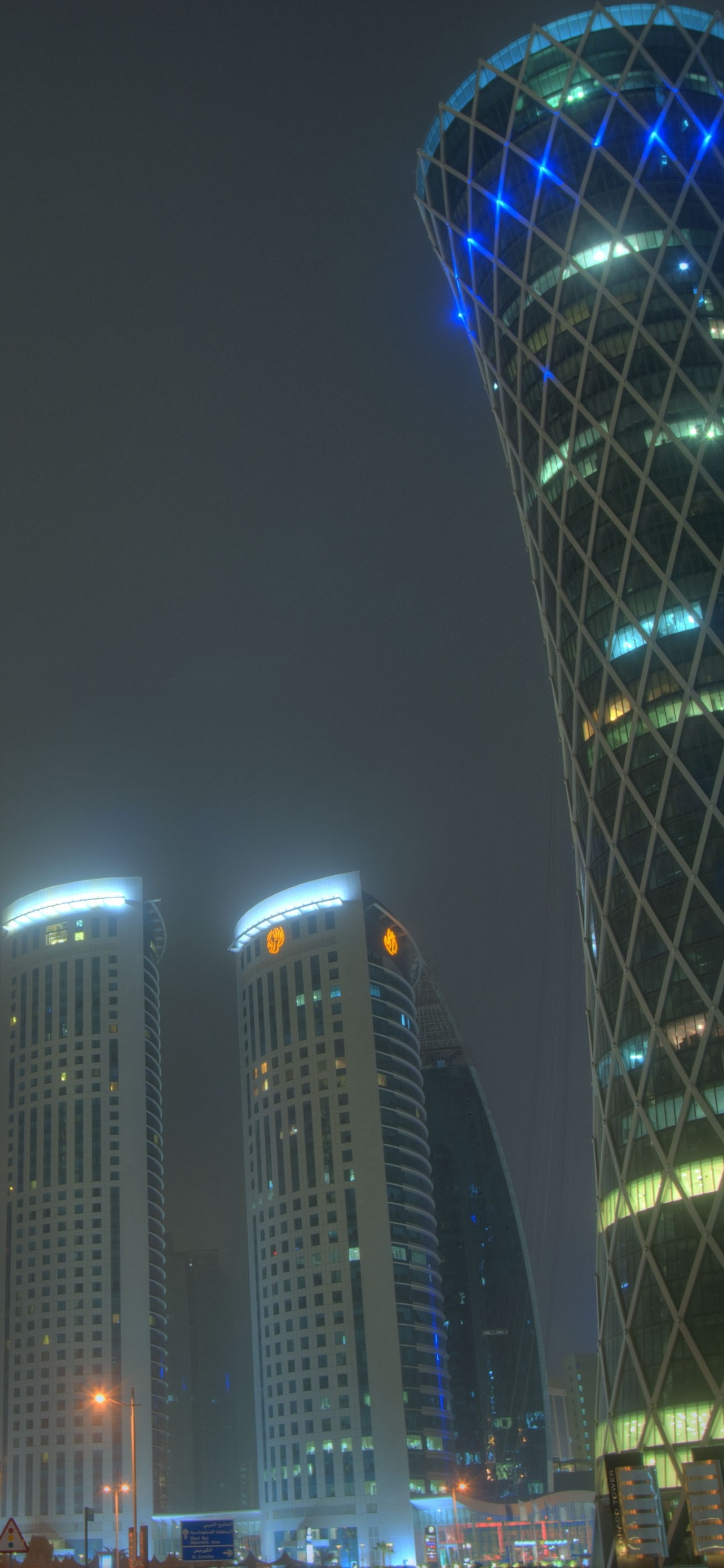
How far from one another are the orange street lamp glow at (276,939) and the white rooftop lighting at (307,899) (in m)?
1.02

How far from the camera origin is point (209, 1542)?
64875mm

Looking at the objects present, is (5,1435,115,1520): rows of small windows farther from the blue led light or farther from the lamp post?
the blue led light

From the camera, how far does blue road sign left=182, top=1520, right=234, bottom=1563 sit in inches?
2542

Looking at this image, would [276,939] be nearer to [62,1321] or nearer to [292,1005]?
[292,1005]

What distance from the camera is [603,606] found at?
98.5m

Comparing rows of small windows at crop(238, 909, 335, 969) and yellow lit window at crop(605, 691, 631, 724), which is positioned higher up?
rows of small windows at crop(238, 909, 335, 969)

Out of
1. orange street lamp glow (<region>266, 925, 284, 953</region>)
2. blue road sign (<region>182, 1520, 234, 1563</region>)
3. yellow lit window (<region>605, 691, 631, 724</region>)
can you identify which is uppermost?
orange street lamp glow (<region>266, 925, 284, 953</region>)

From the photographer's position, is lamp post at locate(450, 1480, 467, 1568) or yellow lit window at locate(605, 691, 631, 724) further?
lamp post at locate(450, 1480, 467, 1568)

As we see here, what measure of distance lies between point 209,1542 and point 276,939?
128m

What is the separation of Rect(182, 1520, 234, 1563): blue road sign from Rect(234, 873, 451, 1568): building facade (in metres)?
100

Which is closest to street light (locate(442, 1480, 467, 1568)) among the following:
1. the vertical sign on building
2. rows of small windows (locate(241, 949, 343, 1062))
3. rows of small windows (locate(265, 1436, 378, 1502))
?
rows of small windows (locate(265, 1436, 378, 1502))

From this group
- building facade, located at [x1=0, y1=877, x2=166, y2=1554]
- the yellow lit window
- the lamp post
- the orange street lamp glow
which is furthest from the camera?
the orange street lamp glow

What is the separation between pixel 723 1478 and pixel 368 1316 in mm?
119758

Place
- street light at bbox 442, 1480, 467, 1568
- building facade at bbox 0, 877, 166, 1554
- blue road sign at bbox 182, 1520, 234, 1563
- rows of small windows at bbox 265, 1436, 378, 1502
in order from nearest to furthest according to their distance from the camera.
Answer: blue road sign at bbox 182, 1520, 234, 1563 < street light at bbox 442, 1480, 467, 1568 < rows of small windows at bbox 265, 1436, 378, 1502 < building facade at bbox 0, 877, 166, 1554
